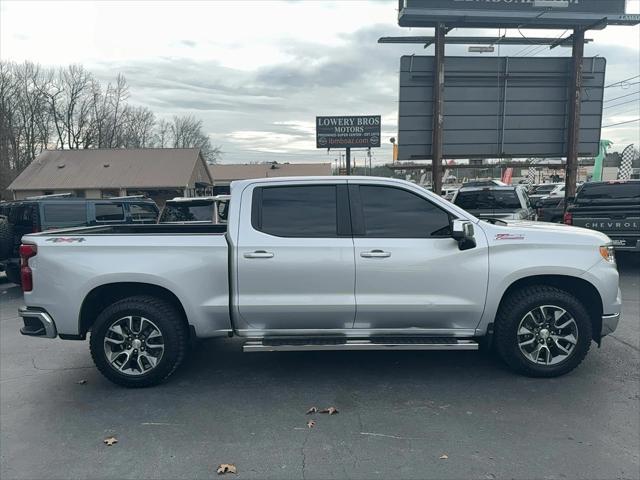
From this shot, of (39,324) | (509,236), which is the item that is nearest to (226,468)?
(39,324)

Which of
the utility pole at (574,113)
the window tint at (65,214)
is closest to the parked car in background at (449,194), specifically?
the utility pole at (574,113)

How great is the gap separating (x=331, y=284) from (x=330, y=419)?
3.72 ft

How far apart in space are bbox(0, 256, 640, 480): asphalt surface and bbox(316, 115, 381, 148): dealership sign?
85.7 feet

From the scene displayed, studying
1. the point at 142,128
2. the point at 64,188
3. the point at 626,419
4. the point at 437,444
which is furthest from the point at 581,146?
the point at 142,128

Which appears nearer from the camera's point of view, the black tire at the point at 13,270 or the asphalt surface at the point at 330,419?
the asphalt surface at the point at 330,419

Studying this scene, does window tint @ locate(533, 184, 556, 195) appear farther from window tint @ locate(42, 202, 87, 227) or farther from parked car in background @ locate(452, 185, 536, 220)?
window tint @ locate(42, 202, 87, 227)

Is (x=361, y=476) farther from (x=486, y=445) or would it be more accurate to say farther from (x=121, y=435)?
(x=121, y=435)

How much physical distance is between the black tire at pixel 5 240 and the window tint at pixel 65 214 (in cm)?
116

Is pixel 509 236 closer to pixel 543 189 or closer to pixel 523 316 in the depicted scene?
pixel 523 316

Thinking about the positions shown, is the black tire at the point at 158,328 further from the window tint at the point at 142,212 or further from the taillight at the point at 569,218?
the window tint at the point at 142,212

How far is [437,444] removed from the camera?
10.8ft

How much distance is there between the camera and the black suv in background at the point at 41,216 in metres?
8.48

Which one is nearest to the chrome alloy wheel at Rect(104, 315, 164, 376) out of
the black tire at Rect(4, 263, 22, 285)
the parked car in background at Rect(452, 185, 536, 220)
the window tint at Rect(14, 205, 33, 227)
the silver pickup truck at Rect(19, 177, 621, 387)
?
the silver pickup truck at Rect(19, 177, 621, 387)

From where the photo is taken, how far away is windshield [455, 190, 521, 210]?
1034cm
